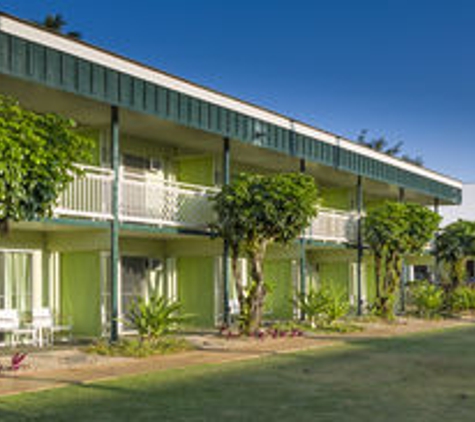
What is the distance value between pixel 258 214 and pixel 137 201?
284 cm

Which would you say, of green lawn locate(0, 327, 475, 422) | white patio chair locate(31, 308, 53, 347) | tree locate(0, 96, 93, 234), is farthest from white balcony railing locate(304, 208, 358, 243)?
tree locate(0, 96, 93, 234)

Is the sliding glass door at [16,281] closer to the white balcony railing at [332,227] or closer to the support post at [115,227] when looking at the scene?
the support post at [115,227]

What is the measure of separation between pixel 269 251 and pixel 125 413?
15815 millimetres

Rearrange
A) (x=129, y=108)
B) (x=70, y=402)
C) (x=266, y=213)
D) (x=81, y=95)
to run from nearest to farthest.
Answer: (x=70, y=402) → (x=81, y=95) → (x=129, y=108) → (x=266, y=213)

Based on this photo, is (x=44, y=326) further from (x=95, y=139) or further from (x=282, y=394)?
(x=282, y=394)

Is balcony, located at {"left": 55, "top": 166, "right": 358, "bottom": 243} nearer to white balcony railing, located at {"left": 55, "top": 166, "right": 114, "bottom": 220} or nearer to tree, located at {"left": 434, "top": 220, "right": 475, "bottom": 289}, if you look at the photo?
white balcony railing, located at {"left": 55, "top": 166, "right": 114, "bottom": 220}

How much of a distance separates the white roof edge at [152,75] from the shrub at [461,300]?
6.92 meters

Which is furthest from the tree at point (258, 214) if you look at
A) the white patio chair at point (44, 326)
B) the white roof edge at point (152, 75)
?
the white patio chair at point (44, 326)

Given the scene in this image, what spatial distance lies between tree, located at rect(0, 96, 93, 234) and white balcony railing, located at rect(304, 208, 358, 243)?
13931 millimetres

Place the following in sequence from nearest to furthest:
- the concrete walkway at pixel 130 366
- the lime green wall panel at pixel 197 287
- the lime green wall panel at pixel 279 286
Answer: the concrete walkway at pixel 130 366
the lime green wall panel at pixel 197 287
the lime green wall panel at pixel 279 286

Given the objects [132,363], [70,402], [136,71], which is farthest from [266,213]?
[70,402]

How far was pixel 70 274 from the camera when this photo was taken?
1891 cm

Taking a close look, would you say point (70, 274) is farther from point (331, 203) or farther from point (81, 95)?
point (331, 203)

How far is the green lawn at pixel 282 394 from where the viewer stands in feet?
29.1
